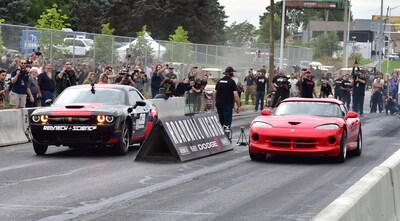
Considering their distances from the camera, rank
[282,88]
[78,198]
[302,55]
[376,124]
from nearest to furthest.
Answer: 1. [78,198]
2. [376,124]
3. [282,88]
4. [302,55]

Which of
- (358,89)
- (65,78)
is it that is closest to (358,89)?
(358,89)

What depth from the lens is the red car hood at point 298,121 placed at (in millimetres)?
17406

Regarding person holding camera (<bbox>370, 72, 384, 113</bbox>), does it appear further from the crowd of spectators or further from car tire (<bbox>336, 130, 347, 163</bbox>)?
car tire (<bbox>336, 130, 347, 163</bbox>)

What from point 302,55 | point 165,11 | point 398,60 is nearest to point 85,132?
point 302,55

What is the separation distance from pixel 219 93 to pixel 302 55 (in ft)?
164

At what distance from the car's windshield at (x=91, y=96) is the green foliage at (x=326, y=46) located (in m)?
108

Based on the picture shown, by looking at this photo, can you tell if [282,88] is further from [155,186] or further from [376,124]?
[155,186]

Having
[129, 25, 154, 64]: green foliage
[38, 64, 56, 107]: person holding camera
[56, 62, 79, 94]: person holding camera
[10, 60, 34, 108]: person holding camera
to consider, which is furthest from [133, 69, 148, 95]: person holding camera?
[10, 60, 34, 108]: person holding camera

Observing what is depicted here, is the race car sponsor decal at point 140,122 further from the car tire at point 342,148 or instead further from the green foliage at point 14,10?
the green foliage at point 14,10

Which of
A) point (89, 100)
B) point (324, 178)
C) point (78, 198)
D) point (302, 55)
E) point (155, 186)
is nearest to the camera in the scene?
point (78, 198)

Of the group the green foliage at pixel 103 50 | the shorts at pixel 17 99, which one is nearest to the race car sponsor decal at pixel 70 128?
the shorts at pixel 17 99

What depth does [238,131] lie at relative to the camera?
89.0ft

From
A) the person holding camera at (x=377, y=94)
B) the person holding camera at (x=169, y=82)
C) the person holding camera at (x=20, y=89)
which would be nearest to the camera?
the person holding camera at (x=20, y=89)

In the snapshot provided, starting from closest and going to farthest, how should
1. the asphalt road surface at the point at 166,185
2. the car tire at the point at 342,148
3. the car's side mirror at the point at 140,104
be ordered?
the asphalt road surface at the point at 166,185
the car tire at the point at 342,148
the car's side mirror at the point at 140,104
